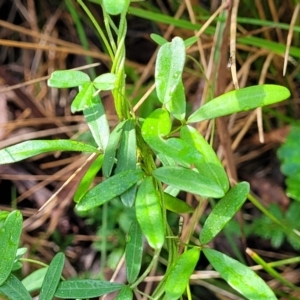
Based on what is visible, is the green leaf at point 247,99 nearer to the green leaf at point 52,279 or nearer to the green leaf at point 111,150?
the green leaf at point 111,150

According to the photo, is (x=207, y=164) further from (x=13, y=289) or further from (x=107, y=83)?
(x=13, y=289)

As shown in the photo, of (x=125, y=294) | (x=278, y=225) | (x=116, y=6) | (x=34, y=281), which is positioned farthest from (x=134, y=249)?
(x=278, y=225)

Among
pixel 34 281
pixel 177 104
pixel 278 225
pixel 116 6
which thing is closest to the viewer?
pixel 116 6

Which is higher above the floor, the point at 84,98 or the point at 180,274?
the point at 84,98

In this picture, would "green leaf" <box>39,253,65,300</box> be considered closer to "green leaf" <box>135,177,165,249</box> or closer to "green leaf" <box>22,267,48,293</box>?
"green leaf" <box>135,177,165,249</box>

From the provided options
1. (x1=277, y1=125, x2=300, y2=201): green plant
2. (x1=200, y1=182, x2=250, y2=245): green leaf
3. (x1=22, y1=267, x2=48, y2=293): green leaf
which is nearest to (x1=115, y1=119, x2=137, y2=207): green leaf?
(x1=200, y1=182, x2=250, y2=245): green leaf

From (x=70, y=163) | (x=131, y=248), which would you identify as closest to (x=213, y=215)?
(x=131, y=248)

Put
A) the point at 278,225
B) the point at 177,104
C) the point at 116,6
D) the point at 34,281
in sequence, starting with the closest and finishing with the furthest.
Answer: the point at 116,6 → the point at 177,104 → the point at 34,281 → the point at 278,225
